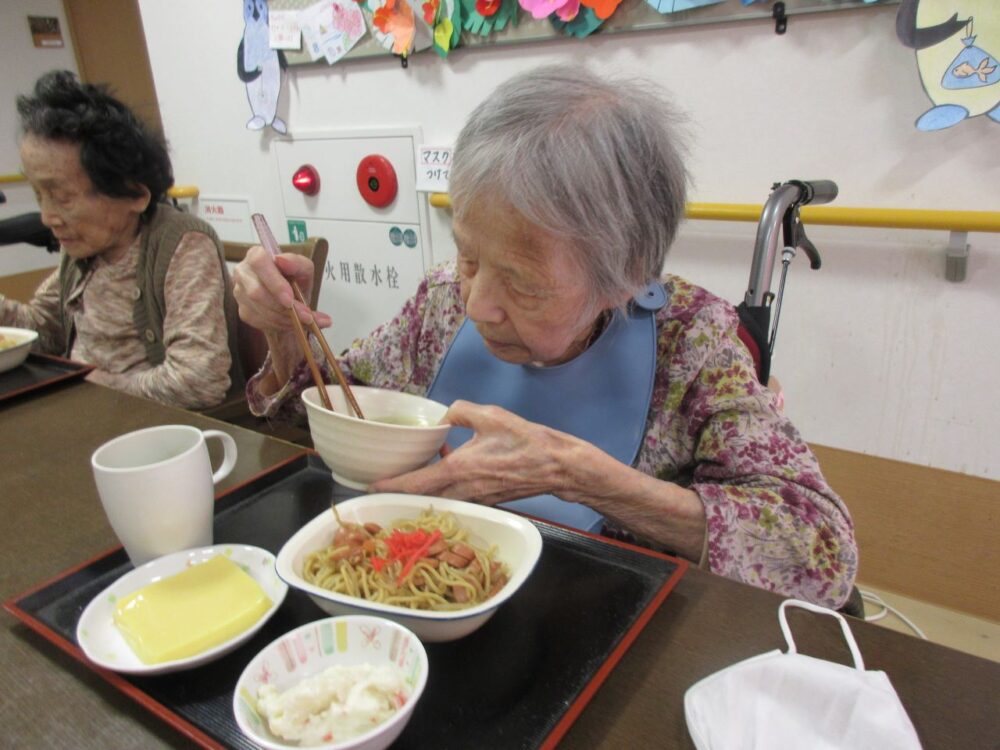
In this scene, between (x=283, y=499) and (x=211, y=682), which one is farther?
(x=283, y=499)

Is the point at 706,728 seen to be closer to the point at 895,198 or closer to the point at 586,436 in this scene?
the point at 586,436

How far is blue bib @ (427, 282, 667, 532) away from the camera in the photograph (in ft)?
3.70

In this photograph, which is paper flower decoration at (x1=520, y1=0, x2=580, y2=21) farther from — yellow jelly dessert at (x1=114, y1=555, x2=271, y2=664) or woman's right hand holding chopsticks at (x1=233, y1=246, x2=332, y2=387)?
yellow jelly dessert at (x1=114, y1=555, x2=271, y2=664)

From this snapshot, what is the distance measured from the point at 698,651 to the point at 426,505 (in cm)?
36

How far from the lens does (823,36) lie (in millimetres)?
1582

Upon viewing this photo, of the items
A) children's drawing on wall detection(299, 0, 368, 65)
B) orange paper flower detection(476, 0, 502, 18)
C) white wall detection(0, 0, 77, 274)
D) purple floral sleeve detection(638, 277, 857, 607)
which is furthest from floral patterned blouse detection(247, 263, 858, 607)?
white wall detection(0, 0, 77, 274)

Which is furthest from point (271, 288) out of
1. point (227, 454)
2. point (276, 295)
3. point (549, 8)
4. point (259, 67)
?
point (259, 67)

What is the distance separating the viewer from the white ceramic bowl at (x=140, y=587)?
667 millimetres

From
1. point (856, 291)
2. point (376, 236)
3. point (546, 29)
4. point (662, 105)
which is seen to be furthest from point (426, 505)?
point (376, 236)

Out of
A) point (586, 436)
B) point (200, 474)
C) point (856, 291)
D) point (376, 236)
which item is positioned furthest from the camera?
point (376, 236)

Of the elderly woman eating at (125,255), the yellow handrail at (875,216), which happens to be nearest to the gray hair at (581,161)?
the yellow handrail at (875,216)

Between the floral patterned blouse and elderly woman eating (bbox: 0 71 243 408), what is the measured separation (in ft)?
2.87

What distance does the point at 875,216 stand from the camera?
5.19 ft

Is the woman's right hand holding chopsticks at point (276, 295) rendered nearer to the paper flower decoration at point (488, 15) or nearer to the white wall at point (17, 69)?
the paper flower decoration at point (488, 15)
